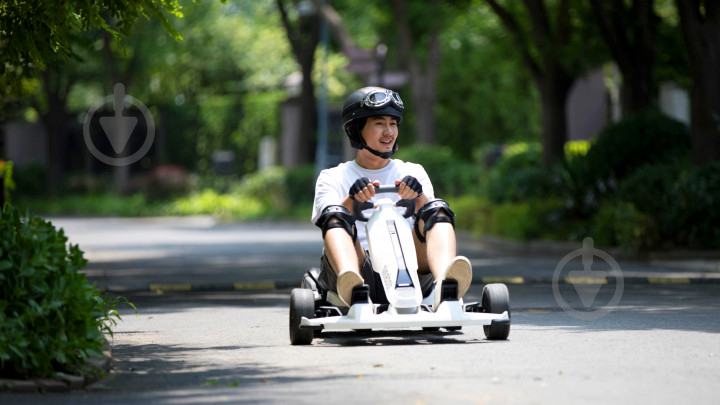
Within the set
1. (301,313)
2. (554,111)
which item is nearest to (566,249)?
(554,111)

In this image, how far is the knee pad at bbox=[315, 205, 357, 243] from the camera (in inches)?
361

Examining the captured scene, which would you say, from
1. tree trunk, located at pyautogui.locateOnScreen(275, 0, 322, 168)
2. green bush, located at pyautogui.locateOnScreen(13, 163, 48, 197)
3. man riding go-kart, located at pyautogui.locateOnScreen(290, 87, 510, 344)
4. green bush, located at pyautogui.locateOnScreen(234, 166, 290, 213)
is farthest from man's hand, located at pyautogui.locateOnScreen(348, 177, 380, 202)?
green bush, located at pyautogui.locateOnScreen(13, 163, 48, 197)

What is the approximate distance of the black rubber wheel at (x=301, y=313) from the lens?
8.95m

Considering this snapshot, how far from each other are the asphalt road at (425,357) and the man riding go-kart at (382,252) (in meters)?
0.21

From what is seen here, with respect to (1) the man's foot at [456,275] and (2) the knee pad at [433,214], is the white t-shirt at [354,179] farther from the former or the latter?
(1) the man's foot at [456,275]

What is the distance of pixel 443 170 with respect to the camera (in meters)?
34.2

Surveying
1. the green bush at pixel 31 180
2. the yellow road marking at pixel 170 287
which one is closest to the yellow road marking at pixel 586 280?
the yellow road marking at pixel 170 287

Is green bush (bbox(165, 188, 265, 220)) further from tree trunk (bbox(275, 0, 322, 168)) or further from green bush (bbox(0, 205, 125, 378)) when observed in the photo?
green bush (bbox(0, 205, 125, 378))

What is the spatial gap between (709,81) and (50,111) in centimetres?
3361

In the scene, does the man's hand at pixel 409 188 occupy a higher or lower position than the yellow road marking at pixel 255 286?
higher

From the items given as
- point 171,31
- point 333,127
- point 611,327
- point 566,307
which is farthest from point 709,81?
point 333,127

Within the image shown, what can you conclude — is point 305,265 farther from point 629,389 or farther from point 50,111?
point 50,111

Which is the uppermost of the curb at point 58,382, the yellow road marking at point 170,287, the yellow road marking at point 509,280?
the yellow road marking at point 509,280

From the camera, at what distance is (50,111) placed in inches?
1934
